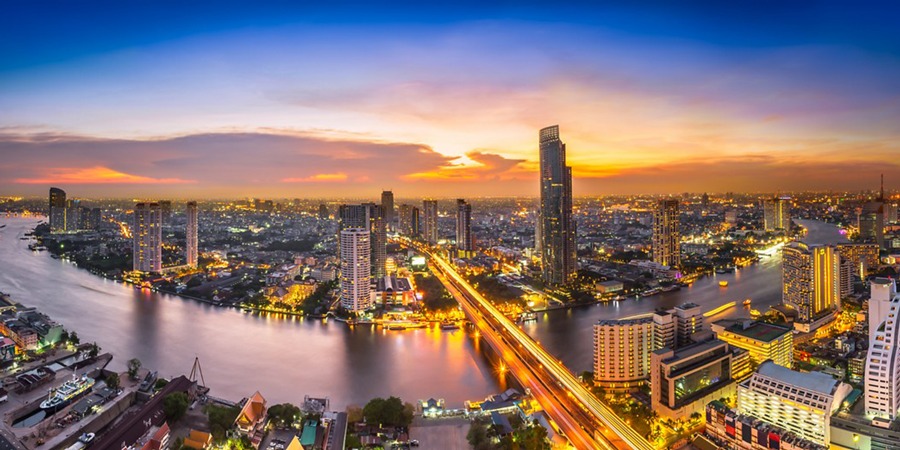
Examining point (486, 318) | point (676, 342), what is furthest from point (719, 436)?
point (486, 318)

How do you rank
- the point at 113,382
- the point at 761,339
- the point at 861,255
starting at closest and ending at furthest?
1. the point at 113,382
2. the point at 761,339
3. the point at 861,255

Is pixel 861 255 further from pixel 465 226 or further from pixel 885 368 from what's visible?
pixel 465 226

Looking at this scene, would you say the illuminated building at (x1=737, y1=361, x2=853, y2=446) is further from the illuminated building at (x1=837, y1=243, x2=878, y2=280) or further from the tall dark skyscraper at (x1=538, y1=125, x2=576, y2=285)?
the illuminated building at (x1=837, y1=243, x2=878, y2=280)

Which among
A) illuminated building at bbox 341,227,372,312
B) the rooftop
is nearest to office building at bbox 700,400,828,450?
the rooftop

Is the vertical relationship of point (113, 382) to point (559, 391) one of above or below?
above

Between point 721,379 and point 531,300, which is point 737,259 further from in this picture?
point 721,379

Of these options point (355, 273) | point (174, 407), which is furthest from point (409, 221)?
point (174, 407)

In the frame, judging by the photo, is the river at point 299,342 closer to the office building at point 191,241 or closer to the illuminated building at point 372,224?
the office building at point 191,241
